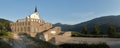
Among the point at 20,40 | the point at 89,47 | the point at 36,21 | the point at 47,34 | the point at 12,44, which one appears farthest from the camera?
the point at 36,21

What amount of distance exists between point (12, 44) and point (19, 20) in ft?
114

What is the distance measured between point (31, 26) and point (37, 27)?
212 centimetres

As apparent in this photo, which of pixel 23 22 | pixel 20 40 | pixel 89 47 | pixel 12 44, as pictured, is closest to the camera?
pixel 12 44

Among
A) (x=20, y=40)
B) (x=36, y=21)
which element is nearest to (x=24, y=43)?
(x=20, y=40)

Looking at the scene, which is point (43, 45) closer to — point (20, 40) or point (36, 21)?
point (20, 40)

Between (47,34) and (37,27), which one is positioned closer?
(47,34)

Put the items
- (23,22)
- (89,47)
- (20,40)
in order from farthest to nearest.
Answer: (23,22) < (89,47) < (20,40)

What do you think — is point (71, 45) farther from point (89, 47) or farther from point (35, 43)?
point (35, 43)

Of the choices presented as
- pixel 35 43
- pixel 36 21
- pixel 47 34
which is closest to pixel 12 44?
pixel 35 43

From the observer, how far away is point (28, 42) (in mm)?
16078

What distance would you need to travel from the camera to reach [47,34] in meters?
42.2

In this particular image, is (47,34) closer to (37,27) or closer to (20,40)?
(37,27)

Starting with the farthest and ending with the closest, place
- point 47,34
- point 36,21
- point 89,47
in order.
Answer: point 36,21, point 47,34, point 89,47

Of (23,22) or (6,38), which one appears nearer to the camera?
(6,38)
